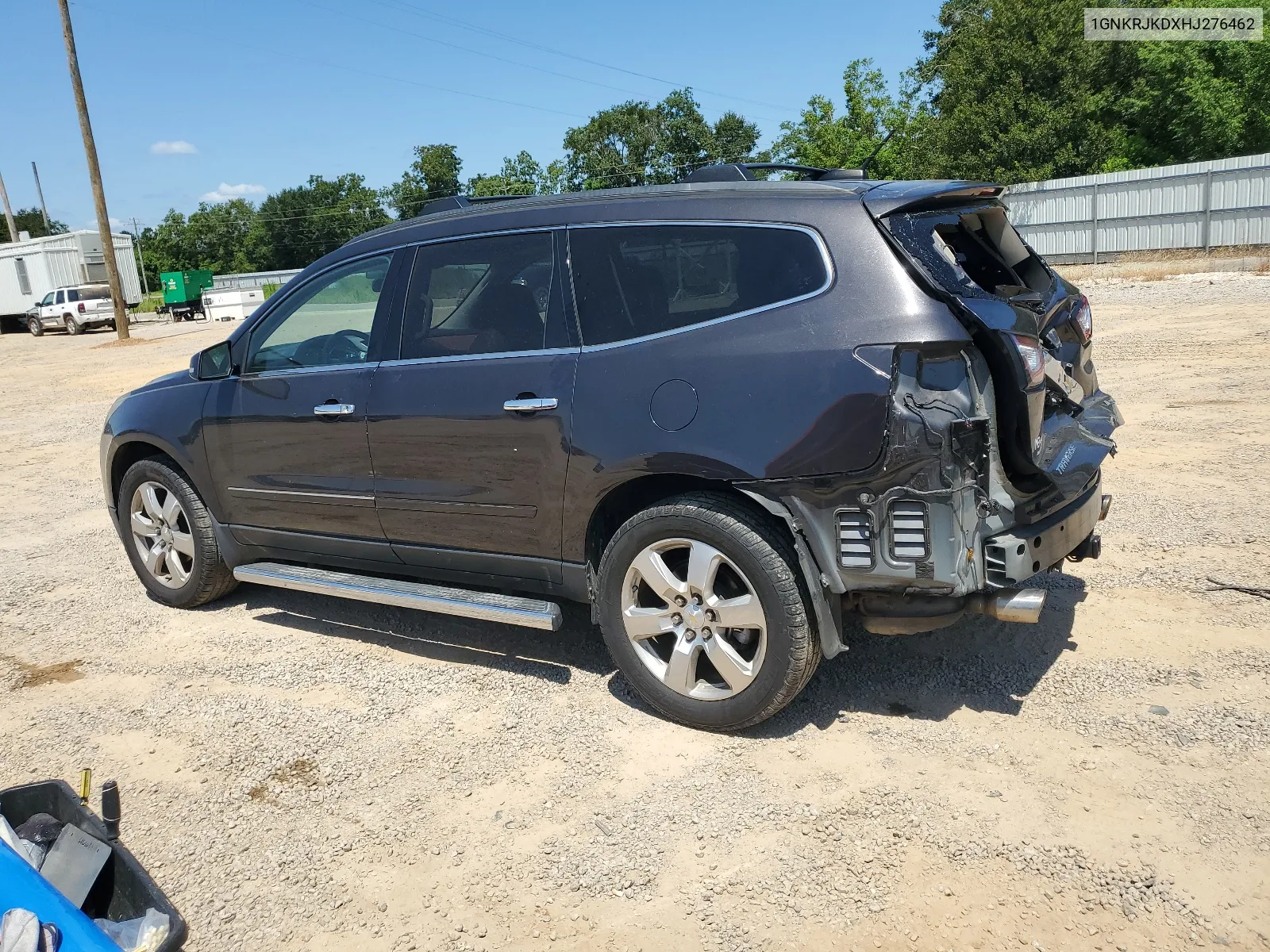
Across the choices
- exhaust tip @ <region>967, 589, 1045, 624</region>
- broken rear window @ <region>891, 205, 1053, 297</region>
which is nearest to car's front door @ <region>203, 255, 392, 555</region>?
broken rear window @ <region>891, 205, 1053, 297</region>

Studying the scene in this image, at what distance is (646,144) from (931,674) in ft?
221

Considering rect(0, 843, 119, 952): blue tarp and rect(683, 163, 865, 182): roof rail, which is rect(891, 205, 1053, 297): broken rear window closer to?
rect(683, 163, 865, 182): roof rail

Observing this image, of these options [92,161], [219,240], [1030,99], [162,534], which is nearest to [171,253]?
[219,240]

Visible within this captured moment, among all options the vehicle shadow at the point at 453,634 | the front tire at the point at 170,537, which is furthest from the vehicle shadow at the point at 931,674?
the front tire at the point at 170,537

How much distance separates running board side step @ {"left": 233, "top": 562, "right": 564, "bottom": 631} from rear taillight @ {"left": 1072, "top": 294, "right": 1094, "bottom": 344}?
2.41m

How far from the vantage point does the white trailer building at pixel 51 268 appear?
3953 centimetres

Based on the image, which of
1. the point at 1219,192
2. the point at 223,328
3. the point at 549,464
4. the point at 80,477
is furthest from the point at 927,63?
the point at 549,464

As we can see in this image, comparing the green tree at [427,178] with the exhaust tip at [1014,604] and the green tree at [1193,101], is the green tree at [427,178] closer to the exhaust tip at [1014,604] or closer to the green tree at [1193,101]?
the green tree at [1193,101]

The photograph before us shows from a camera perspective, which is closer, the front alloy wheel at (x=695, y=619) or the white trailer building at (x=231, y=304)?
the front alloy wheel at (x=695, y=619)

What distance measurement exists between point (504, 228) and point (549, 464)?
1077 mm

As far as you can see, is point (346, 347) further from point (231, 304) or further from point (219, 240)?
point (219, 240)

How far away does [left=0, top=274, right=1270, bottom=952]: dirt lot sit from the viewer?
282 centimetres

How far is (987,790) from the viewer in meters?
3.28

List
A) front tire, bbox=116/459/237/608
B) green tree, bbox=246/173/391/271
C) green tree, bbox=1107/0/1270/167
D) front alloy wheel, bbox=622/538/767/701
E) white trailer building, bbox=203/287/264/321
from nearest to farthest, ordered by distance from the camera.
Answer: front alloy wheel, bbox=622/538/767/701 < front tire, bbox=116/459/237/608 < green tree, bbox=1107/0/1270/167 < white trailer building, bbox=203/287/264/321 < green tree, bbox=246/173/391/271
